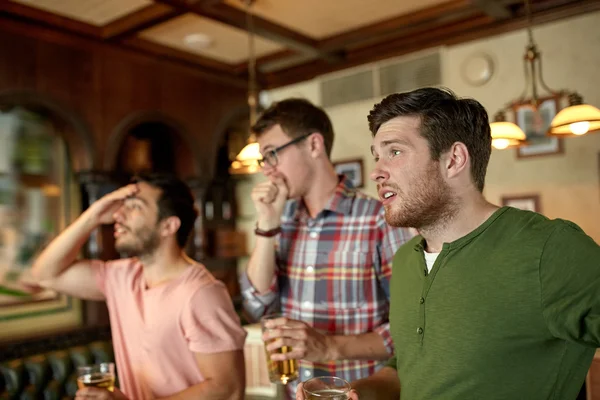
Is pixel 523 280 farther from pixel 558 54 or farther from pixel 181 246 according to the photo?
pixel 558 54

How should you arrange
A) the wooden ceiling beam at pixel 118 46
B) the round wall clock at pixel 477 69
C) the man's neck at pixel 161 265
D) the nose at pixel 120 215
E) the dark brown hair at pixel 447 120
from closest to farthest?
the dark brown hair at pixel 447 120, the man's neck at pixel 161 265, the nose at pixel 120 215, the wooden ceiling beam at pixel 118 46, the round wall clock at pixel 477 69

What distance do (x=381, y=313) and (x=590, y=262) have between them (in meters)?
0.90

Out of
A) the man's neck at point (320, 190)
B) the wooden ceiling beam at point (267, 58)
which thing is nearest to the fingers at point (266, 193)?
the man's neck at point (320, 190)

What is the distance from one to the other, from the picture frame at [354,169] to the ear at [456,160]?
361 cm

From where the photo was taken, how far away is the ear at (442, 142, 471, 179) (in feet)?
3.97

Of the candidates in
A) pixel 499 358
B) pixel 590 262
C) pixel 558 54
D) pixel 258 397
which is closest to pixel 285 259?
pixel 499 358

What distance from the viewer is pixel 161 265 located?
6.64 feet

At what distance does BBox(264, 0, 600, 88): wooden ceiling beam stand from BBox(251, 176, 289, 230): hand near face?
10.0 feet

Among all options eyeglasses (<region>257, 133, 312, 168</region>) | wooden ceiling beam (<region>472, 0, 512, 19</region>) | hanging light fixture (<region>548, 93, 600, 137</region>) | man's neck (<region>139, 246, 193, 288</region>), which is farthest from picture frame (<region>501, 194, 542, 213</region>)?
man's neck (<region>139, 246, 193, 288</region>)

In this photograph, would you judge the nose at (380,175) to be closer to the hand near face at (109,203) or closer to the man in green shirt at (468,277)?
the man in green shirt at (468,277)

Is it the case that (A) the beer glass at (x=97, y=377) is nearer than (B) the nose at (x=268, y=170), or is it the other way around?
(A) the beer glass at (x=97, y=377)

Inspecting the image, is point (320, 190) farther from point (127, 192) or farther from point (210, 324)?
point (127, 192)

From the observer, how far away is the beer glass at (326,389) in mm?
1120

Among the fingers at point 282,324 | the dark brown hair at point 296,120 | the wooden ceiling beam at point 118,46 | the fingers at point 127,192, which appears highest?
the wooden ceiling beam at point 118,46
